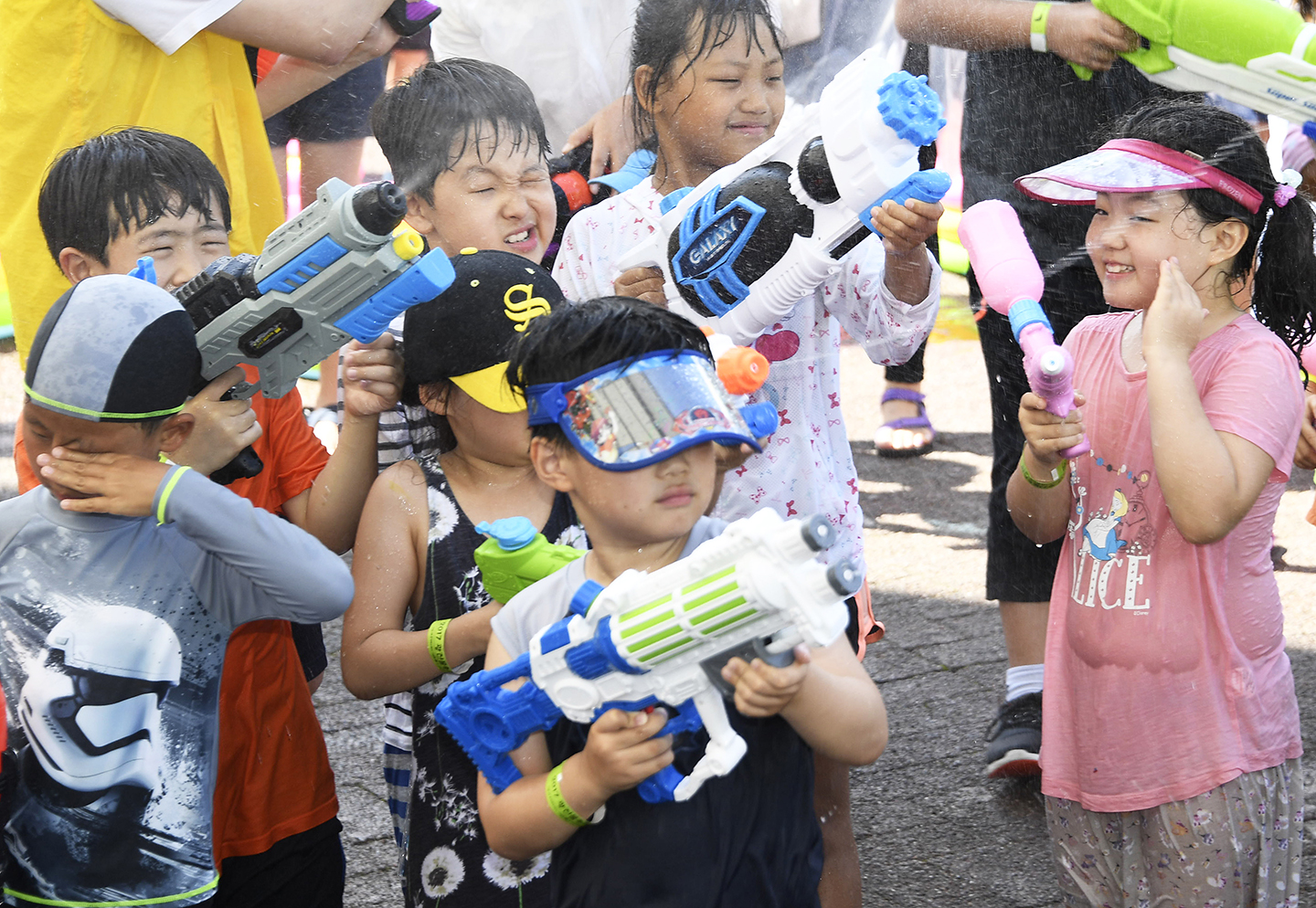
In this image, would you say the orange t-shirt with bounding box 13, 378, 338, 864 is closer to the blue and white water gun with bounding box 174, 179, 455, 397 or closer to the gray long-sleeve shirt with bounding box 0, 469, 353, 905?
the blue and white water gun with bounding box 174, 179, 455, 397

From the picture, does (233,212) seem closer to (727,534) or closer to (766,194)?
(766,194)

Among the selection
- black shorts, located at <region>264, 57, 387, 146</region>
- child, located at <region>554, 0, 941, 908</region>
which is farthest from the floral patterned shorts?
black shorts, located at <region>264, 57, 387, 146</region>

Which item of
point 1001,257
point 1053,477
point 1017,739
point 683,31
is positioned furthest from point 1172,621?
point 683,31

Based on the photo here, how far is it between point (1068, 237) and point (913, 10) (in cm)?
58

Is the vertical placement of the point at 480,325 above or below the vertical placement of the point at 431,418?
above

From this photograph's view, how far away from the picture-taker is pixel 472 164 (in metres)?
2.46

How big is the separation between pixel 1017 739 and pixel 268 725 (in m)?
1.59

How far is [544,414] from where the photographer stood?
5.11 feet

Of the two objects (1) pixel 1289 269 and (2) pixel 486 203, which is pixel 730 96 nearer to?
(2) pixel 486 203

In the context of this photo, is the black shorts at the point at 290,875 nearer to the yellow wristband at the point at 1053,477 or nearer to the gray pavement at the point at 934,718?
the gray pavement at the point at 934,718

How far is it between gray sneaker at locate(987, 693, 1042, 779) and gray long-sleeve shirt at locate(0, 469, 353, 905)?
5.32ft

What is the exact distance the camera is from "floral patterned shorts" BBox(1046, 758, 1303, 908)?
198 cm

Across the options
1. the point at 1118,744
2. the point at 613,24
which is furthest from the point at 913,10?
the point at 1118,744

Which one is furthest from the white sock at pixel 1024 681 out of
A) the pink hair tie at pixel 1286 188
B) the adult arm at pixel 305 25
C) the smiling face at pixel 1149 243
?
the adult arm at pixel 305 25
